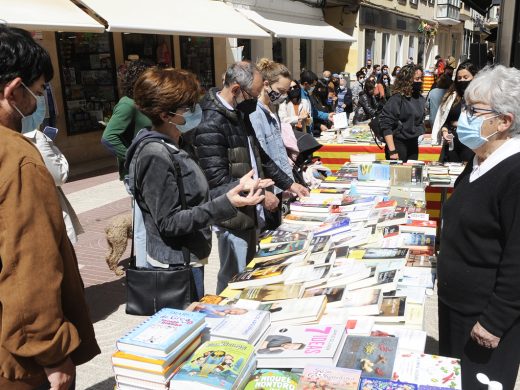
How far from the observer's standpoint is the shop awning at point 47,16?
244 inches

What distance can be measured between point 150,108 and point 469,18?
44376mm

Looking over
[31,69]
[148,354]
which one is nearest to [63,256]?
[148,354]

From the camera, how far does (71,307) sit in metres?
1.43

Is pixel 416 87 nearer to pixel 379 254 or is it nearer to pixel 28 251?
pixel 379 254

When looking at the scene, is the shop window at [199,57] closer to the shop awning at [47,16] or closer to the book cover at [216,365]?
the shop awning at [47,16]

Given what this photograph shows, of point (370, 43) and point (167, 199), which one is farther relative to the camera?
point (370, 43)

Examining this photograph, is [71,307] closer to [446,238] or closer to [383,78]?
[446,238]

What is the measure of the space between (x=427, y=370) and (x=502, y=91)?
41.8 inches

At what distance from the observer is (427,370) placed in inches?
59.4

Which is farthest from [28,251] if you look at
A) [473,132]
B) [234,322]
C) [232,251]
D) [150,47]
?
[150,47]

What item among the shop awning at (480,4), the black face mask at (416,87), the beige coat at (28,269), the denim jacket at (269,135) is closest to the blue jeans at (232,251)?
the denim jacket at (269,135)

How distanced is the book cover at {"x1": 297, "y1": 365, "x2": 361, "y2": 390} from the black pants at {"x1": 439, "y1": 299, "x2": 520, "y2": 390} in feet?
2.40

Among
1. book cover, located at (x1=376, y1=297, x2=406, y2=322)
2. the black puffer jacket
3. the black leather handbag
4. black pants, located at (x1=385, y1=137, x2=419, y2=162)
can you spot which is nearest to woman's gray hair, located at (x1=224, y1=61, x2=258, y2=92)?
the black puffer jacket

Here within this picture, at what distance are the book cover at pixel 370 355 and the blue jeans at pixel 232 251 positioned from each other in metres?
1.37
